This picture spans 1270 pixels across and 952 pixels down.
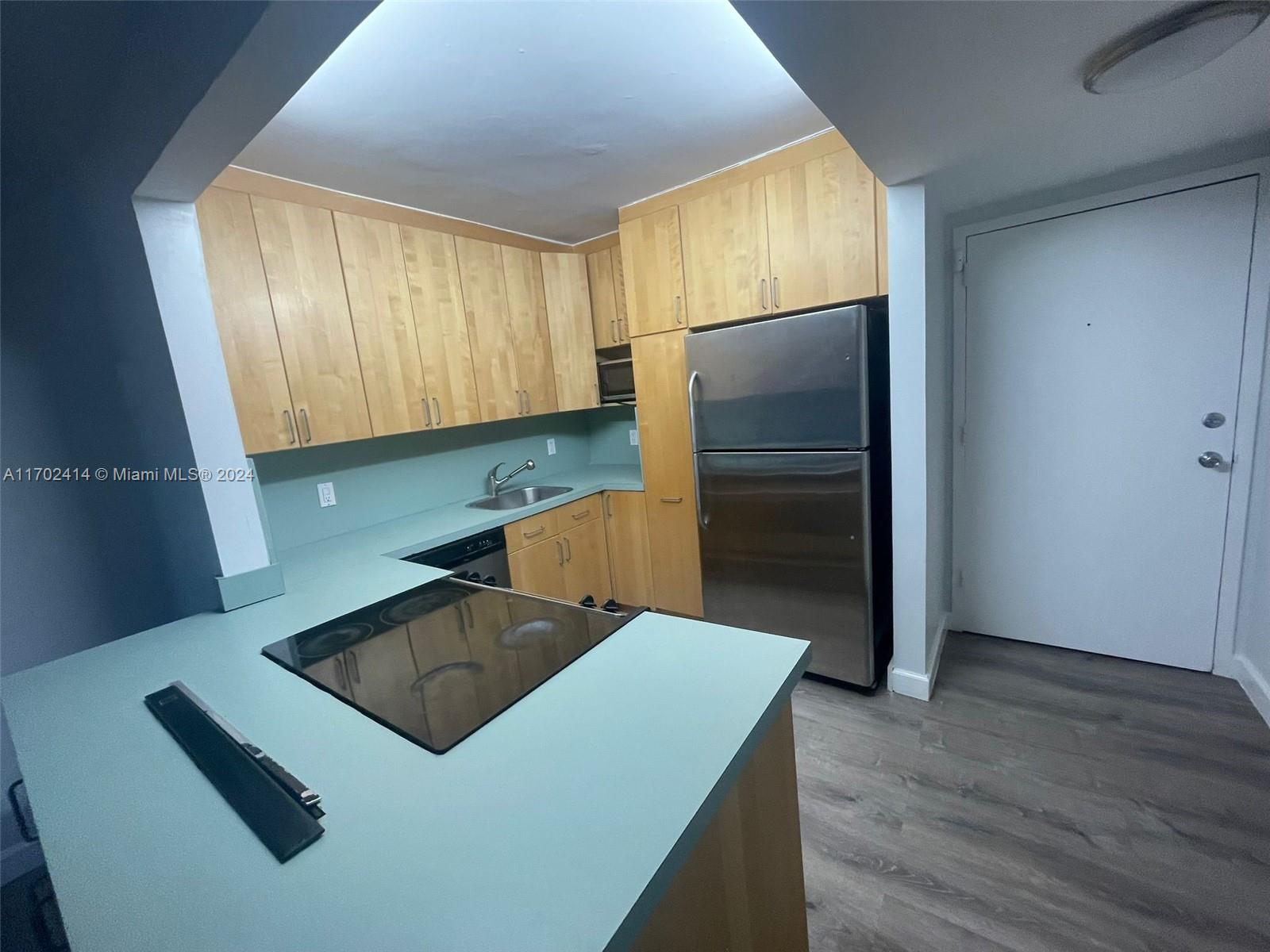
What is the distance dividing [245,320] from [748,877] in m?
2.29

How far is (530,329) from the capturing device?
287cm

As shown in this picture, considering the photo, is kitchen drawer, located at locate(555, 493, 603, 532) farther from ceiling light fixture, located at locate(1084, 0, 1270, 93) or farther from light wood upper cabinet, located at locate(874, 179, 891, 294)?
ceiling light fixture, located at locate(1084, 0, 1270, 93)

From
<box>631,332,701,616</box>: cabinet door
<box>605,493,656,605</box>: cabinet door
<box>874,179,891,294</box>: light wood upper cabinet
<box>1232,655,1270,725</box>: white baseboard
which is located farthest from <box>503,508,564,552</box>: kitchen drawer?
<box>1232,655,1270,725</box>: white baseboard

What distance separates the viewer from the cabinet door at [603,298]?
3014 mm

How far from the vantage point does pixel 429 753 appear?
72 centimetres

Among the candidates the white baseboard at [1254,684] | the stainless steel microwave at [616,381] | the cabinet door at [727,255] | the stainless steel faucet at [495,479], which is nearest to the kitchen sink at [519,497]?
the stainless steel faucet at [495,479]

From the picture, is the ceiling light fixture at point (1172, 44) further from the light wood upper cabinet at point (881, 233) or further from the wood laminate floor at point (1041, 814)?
the wood laminate floor at point (1041, 814)

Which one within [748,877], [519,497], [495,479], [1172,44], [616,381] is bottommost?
[748,877]

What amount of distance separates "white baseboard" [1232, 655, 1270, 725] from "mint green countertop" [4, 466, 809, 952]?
2.19m

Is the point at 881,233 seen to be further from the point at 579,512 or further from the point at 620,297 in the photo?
the point at 579,512

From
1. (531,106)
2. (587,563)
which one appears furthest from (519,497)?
(531,106)

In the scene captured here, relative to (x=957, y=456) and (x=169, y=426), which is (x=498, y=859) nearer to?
(x=169, y=426)

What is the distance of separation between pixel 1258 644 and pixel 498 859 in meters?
2.83

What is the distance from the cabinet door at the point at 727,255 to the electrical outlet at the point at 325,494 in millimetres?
1925
